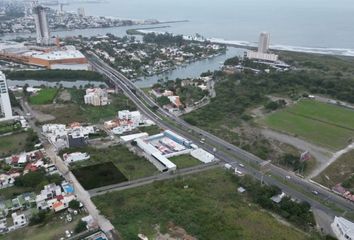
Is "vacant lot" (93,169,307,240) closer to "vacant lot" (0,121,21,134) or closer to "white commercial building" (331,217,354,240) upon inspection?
"white commercial building" (331,217,354,240)

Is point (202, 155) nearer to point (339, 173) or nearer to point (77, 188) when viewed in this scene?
point (77, 188)

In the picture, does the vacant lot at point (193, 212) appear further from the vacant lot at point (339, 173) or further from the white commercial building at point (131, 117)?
the white commercial building at point (131, 117)

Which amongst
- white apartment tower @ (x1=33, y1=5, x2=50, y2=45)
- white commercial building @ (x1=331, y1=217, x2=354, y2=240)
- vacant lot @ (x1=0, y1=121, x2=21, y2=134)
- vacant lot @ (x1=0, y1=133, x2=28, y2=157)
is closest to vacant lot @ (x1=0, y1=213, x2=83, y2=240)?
vacant lot @ (x1=0, y1=133, x2=28, y2=157)

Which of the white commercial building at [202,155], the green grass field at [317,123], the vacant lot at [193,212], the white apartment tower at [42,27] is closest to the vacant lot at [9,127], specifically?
the vacant lot at [193,212]

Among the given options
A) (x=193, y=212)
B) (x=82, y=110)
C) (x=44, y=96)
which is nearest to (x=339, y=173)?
(x=193, y=212)

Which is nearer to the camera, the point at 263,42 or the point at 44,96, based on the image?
the point at 44,96

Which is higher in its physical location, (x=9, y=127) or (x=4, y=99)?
(x=4, y=99)

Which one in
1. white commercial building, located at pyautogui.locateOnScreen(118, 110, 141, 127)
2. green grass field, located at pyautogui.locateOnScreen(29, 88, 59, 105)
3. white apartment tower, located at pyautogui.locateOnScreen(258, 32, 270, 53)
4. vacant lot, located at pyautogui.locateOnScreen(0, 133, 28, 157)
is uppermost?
white apartment tower, located at pyautogui.locateOnScreen(258, 32, 270, 53)
